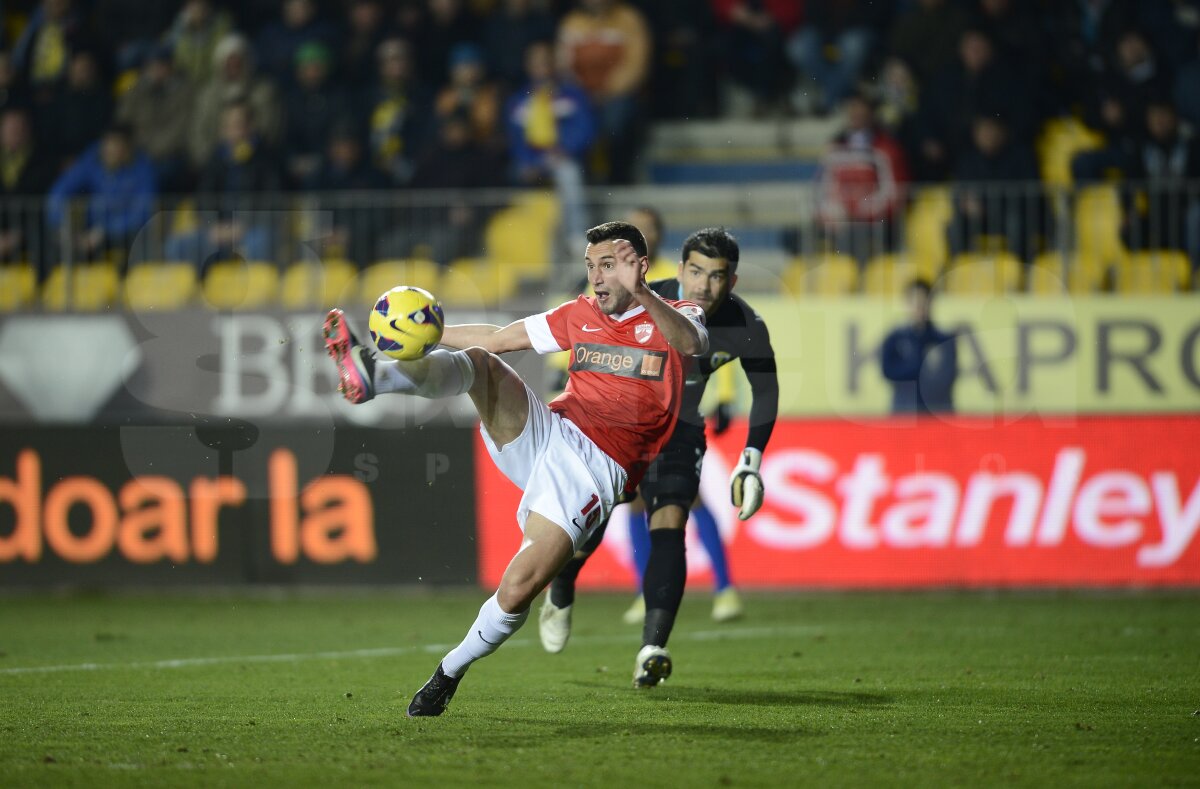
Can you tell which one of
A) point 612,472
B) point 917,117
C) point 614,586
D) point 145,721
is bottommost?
point 614,586

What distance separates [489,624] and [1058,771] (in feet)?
7.34

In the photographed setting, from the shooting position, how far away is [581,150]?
15.7 m

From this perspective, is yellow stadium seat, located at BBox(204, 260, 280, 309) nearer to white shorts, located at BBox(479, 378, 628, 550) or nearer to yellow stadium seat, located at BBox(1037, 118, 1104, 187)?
yellow stadium seat, located at BBox(1037, 118, 1104, 187)

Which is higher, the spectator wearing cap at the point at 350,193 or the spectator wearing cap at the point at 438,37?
the spectator wearing cap at the point at 438,37

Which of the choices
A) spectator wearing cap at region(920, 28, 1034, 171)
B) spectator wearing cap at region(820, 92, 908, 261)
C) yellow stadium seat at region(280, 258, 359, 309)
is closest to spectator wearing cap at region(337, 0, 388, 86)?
yellow stadium seat at region(280, 258, 359, 309)

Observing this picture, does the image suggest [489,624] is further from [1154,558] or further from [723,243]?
[1154,558]

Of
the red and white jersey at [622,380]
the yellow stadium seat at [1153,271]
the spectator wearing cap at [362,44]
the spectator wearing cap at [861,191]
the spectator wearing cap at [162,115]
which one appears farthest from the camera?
the spectator wearing cap at [362,44]

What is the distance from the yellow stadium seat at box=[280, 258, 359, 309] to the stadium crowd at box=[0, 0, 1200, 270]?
300 millimetres

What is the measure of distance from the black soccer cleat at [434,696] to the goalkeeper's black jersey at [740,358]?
2.04 meters

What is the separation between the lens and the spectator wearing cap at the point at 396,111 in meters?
16.2

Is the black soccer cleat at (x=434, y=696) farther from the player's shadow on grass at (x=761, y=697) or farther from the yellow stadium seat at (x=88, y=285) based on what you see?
the yellow stadium seat at (x=88, y=285)

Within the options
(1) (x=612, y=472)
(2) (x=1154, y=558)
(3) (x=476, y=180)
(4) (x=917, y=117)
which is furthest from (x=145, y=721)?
(4) (x=917, y=117)

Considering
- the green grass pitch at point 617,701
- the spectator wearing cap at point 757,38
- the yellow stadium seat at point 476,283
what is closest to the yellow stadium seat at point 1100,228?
the green grass pitch at point 617,701

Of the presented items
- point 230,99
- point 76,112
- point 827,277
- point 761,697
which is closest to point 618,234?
point 761,697
